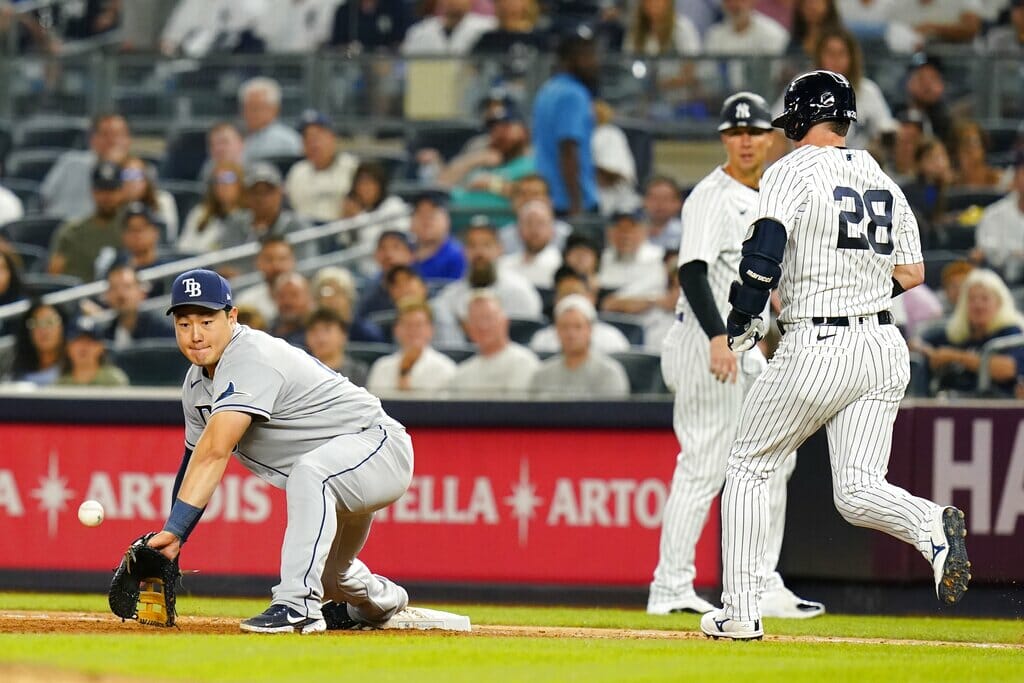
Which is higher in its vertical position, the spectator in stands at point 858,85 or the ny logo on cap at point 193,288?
the spectator in stands at point 858,85

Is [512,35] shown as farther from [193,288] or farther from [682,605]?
[193,288]

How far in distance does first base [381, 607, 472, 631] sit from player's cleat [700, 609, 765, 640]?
94cm

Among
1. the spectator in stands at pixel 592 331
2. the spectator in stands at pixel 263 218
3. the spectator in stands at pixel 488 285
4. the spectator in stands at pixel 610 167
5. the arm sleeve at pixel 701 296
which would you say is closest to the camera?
the arm sleeve at pixel 701 296

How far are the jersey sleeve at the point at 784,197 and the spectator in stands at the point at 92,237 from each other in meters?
7.26

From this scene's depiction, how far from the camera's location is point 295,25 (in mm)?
15281

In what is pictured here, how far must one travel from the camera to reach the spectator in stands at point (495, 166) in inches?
493

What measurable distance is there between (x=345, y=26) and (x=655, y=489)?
7369mm

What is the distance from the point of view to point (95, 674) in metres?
4.83

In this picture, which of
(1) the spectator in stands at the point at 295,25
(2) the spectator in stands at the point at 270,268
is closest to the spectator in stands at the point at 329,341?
(2) the spectator in stands at the point at 270,268

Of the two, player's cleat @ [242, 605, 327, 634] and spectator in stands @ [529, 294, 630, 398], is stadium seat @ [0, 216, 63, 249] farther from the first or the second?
player's cleat @ [242, 605, 327, 634]

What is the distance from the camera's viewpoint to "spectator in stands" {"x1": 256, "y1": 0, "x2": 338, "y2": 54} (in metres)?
15.0

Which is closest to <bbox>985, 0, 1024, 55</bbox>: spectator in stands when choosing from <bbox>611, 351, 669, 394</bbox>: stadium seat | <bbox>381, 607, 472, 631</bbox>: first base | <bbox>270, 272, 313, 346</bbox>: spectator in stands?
<bbox>611, 351, 669, 394</bbox>: stadium seat

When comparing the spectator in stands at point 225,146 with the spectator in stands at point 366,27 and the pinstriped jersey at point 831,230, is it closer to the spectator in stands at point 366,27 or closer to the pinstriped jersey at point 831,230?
the spectator in stands at point 366,27

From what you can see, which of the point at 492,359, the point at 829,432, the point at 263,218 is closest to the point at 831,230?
the point at 829,432
